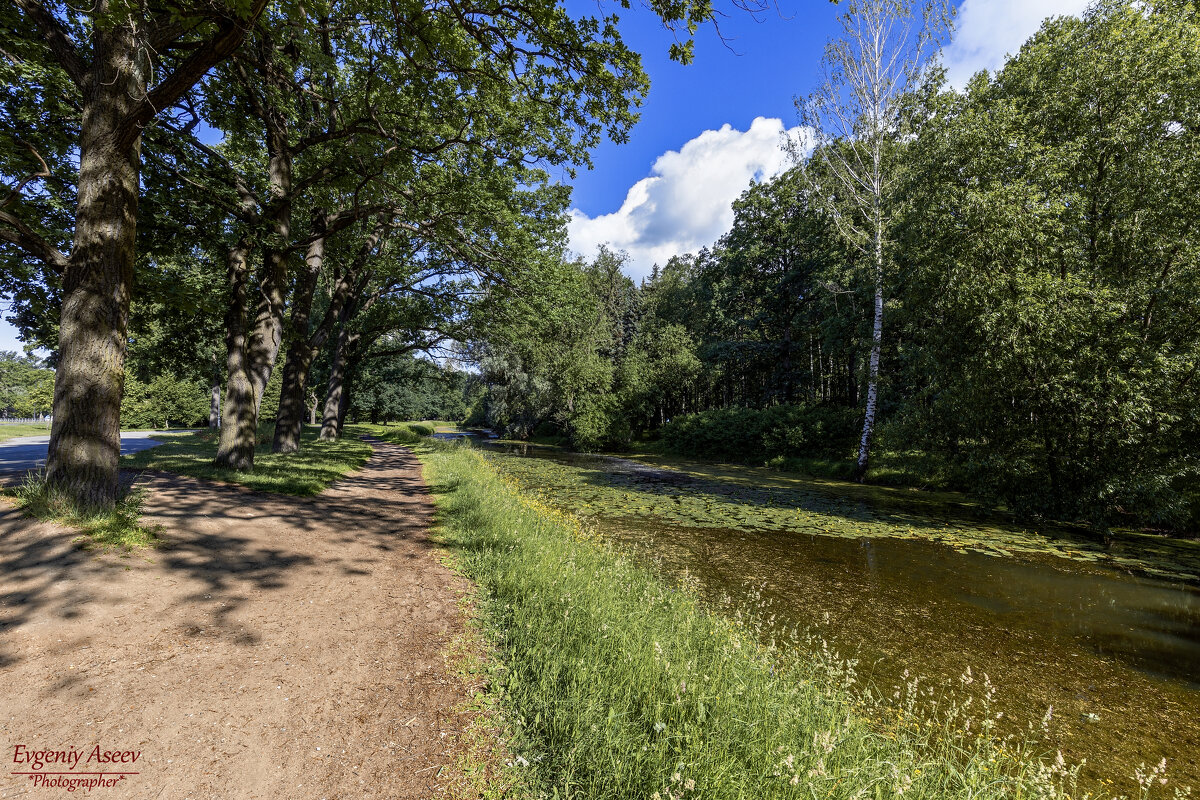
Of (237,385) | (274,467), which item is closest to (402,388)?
(274,467)

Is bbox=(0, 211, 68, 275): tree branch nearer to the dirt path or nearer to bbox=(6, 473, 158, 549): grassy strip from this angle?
bbox=(6, 473, 158, 549): grassy strip

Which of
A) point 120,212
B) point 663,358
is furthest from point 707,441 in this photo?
point 120,212

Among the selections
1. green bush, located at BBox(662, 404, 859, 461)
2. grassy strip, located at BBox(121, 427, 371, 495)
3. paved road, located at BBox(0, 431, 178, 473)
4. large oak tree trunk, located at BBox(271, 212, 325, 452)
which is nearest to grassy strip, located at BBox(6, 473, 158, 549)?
paved road, located at BBox(0, 431, 178, 473)

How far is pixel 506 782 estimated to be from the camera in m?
2.67

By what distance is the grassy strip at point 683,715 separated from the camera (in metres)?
2.66

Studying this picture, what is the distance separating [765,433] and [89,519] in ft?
97.2

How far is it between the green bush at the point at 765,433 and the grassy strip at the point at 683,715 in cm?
2368

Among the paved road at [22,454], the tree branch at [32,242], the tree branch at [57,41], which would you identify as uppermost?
the tree branch at [57,41]

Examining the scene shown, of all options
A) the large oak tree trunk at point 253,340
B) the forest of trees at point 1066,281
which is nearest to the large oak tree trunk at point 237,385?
the large oak tree trunk at point 253,340

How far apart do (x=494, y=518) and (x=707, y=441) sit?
26.8 metres

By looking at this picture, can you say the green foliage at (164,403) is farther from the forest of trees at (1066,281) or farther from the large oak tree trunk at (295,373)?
the forest of trees at (1066,281)

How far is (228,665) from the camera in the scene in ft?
12.0

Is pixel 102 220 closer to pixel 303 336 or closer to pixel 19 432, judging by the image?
pixel 303 336

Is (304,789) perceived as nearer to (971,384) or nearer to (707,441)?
(971,384)
